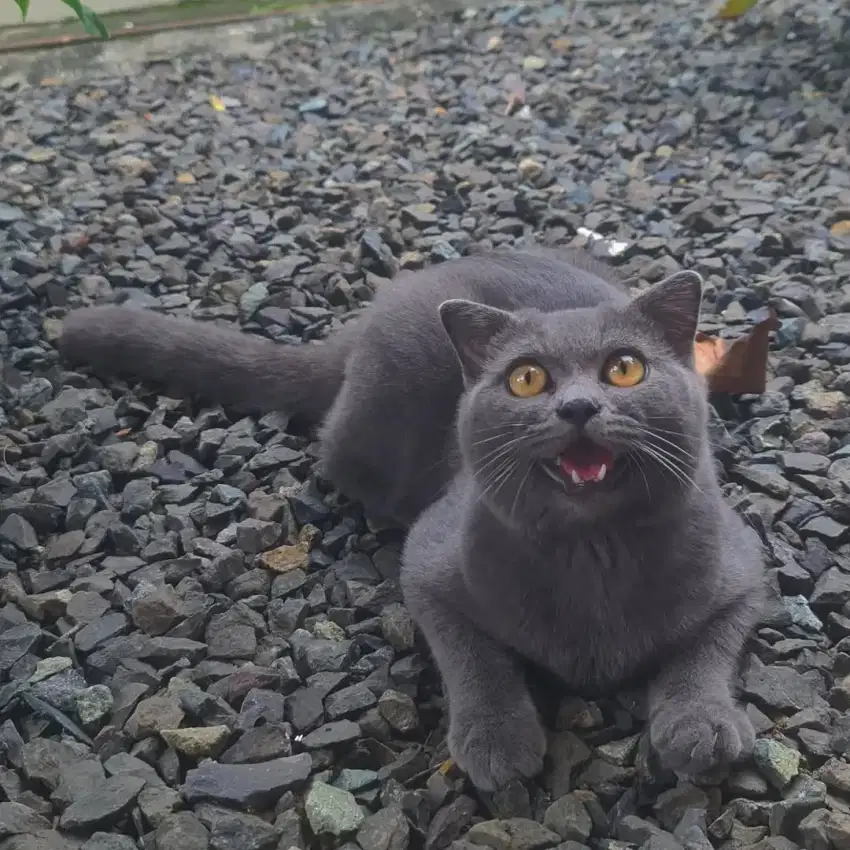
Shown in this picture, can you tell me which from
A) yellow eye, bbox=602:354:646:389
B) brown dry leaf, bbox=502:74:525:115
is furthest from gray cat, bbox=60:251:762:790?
brown dry leaf, bbox=502:74:525:115

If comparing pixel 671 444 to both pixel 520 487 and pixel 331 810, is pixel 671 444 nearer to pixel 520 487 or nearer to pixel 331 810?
pixel 520 487

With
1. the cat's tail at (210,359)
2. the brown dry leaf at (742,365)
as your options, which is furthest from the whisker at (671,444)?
the cat's tail at (210,359)

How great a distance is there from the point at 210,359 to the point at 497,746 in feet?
3.94

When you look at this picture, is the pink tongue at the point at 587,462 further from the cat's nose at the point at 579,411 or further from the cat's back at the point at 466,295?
the cat's back at the point at 466,295

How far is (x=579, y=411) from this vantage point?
128 centimetres

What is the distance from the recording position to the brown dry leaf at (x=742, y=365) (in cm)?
213

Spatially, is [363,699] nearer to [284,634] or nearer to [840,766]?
[284,634]

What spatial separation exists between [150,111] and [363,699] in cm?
291

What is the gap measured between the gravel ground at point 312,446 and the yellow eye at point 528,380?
0.50 meters

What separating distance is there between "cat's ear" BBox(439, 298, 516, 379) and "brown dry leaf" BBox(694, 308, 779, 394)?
0.75 metres

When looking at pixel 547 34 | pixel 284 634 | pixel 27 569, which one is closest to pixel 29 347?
pixel 27 569

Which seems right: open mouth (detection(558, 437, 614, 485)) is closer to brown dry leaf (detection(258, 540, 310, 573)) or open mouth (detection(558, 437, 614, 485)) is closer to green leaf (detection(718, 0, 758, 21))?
brown dry leaf (detection(258, 540, 310, 573))

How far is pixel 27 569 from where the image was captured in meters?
1.91

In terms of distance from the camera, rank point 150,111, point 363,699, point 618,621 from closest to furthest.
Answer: point 618,621 < point 363,699 < point 150,111
